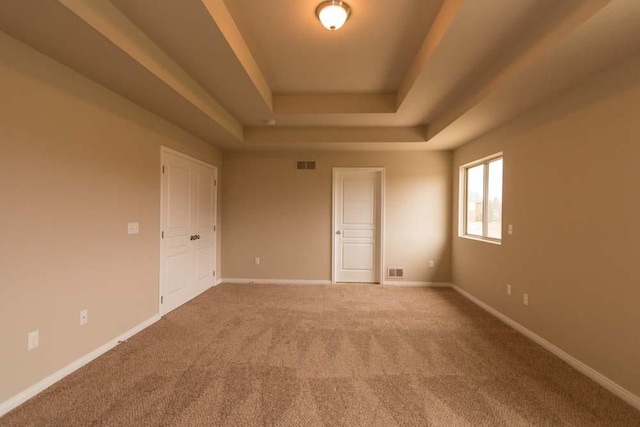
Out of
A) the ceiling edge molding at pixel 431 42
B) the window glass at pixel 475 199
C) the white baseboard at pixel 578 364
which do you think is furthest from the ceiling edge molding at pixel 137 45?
the white baseboard at pixel 578 364

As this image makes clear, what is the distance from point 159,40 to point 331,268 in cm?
388

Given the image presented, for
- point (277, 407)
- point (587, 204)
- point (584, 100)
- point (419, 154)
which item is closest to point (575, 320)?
point (587, 204)

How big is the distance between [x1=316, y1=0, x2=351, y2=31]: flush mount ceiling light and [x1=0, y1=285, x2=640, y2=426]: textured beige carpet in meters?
2.69

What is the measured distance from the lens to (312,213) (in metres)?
4.91

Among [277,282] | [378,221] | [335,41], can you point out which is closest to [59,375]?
[277,282]

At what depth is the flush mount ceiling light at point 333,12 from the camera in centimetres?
197

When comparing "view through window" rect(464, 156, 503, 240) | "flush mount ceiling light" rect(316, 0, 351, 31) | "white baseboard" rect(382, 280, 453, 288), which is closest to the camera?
"flush mount ceiling light" rect(316, 0, 351, 31)

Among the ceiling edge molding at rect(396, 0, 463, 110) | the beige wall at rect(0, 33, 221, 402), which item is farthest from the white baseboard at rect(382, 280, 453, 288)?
the beige wall at rect(0, 33, 221, 402)

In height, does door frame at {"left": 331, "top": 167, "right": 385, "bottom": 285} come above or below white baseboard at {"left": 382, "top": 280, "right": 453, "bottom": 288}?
above

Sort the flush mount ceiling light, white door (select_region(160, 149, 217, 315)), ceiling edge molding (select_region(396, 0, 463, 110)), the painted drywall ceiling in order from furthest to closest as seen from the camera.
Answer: white door (select_region(160, 149, 217, 315)) < the flush mount ceiling light < ceiling edge molding (select_region(396, 0, 463, 110)) < the painted drywall ceiling

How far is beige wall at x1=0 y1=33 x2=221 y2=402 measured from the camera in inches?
70.6

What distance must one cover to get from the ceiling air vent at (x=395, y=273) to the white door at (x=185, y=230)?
3.06 m

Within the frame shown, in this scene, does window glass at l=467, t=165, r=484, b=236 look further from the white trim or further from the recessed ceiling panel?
the white trim

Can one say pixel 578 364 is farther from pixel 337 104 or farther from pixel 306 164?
pixel 306 164
